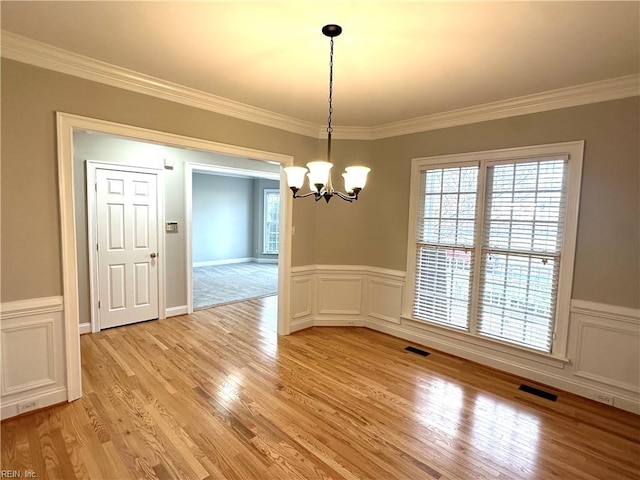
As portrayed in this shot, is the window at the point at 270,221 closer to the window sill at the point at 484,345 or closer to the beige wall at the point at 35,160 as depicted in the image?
the window sill at the point at 484,345

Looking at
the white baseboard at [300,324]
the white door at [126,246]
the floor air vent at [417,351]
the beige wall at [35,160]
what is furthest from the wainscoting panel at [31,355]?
the floor air vent at [417,351]

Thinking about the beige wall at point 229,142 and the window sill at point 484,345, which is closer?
the beige wall at point 229,142

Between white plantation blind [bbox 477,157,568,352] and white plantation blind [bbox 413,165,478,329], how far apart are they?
17 cm

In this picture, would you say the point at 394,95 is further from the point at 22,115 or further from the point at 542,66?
the point at 22,115

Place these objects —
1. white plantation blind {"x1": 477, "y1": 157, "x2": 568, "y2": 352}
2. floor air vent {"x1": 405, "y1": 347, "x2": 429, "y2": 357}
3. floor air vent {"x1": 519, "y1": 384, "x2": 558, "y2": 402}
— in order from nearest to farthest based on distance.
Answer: floor air vent {"x1": 519, "y1": 384, "x2": 558, "y2": 402}
white plantation blind {"x1": 477, "y1": 157, "x2": 568, "y2": 352}
floor air vent {"x1": 405, "y1": 347, "x2": 429, "y2": 357}

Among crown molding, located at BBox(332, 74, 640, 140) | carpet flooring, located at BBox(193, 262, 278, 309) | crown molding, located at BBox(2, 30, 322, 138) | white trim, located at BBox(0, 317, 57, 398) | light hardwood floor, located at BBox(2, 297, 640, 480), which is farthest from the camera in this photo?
carpet flooring, located at BBox(193, 262, 278, 309)

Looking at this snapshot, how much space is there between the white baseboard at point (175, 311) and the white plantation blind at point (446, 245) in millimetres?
3277

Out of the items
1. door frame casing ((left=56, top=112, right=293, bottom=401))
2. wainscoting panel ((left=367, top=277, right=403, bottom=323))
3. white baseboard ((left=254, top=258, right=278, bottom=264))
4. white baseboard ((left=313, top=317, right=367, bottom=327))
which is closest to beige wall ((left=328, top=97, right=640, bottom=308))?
wainscoting panel ((left=367, top=277, right=403, bottom=323))

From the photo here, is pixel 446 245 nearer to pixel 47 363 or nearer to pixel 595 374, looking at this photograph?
pixel 595 374

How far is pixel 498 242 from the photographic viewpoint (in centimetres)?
329

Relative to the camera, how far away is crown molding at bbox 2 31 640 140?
229 centimetres

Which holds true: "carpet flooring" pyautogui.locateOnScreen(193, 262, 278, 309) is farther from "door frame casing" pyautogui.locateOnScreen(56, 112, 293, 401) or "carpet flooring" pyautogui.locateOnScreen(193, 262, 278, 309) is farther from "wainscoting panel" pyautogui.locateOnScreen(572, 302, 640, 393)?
"wainscoting panel" pyautogui.locateOnScreen(572, 302, 640, 393)

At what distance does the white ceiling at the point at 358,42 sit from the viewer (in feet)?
5.88

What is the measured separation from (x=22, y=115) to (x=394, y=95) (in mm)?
2900
